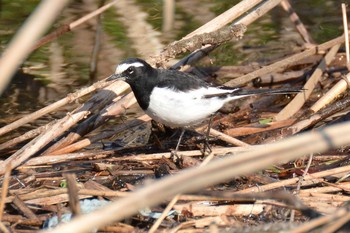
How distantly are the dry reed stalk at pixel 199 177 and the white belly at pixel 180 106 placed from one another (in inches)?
127

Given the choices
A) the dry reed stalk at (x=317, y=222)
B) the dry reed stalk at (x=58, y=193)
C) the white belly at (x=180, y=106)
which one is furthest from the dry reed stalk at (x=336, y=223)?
the white belly at (x=180, y=106)

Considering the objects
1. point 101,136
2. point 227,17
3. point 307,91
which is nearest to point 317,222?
point 101,136

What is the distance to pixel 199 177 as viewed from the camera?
2.62 metres

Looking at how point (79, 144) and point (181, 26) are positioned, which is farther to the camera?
point (181, 26)

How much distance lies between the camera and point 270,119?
698 centimetres

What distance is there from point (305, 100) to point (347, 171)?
200 centimetres

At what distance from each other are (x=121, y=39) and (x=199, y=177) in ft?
23.3

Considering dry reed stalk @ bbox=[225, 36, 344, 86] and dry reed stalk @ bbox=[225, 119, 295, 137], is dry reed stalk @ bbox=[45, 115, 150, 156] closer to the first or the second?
dry reed stalk @ bbox=[225, 119, 295, 137]

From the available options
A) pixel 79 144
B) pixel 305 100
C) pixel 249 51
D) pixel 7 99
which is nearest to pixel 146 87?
pixel 79 144

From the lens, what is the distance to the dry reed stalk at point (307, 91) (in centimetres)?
706

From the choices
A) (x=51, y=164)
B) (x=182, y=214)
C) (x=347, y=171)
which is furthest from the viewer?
(x=51, y=164)

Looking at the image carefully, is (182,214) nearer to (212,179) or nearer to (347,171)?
(347,171)

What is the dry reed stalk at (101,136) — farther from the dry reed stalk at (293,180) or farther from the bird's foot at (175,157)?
the dry reed stalk at (293,180)

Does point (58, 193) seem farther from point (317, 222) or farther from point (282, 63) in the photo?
point (282, 63)
